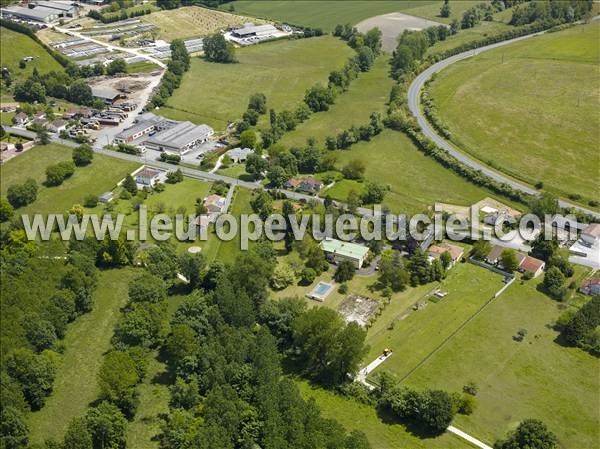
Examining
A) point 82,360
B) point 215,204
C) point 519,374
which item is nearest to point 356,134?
point 215,204

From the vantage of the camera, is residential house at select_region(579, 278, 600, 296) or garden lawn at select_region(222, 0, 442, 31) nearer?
residential house at select_region(579, 278, 600, 296)

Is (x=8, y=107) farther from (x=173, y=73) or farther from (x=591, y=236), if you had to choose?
(x=591, y=236)

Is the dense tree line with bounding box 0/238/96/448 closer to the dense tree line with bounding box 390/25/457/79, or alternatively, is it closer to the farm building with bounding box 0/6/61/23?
the dense tree line with bounding box 390/25/457/79

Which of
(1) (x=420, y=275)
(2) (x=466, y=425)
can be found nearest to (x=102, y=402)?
(2) (x=466, y=425)

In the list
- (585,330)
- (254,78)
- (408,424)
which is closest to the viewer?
(408,424)

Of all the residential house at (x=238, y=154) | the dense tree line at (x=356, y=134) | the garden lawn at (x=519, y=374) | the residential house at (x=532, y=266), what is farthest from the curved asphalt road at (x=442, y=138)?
the residential house at (x=238, y=154)

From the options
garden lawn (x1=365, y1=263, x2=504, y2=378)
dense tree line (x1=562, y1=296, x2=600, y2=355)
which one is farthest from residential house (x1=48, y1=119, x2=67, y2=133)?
dense tree line (x1=562, y1=296, x2=600, y2=355)

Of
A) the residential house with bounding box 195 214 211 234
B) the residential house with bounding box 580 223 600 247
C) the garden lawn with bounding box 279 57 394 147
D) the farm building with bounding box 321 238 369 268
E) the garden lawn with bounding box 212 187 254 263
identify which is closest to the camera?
the farm building with bounding box 321 238 369 268
